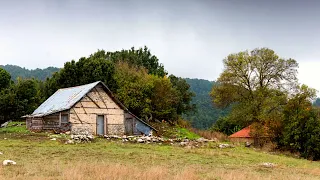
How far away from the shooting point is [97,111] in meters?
35.2

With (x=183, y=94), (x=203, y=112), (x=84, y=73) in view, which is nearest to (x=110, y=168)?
(x=84, y=73)

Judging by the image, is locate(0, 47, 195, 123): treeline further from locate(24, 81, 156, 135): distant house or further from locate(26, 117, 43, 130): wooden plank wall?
locate(26, 117, 43, 130): wooden plank wall

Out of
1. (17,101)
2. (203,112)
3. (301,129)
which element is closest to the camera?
(301,129)

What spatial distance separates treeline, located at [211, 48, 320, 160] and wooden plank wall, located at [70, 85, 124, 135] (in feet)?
46.1

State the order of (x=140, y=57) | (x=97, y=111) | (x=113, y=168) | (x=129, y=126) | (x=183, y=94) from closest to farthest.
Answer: (x=113, y=168) < (x=97, y=111) < (x=129, y=126) < (x=183, y=94) < (x=140, y=57)

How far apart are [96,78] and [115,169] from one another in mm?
35154

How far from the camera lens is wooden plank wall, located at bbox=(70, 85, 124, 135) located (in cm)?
3394

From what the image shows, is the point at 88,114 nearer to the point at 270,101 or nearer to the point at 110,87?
the point at 110,87

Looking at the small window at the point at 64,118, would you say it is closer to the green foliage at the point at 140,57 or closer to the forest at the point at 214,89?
the forest at the point at 214,89

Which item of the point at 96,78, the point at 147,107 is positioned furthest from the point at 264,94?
the point at 96,78

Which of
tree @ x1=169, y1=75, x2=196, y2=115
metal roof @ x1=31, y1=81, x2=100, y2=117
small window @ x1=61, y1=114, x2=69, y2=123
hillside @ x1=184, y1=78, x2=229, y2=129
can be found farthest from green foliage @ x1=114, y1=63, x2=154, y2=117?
hillside @ x1=184, y1=78, x2=229, y2=129

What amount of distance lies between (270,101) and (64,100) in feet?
70.0

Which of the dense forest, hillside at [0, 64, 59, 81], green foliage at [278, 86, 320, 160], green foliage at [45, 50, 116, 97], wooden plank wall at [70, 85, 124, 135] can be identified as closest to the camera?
green foliage at [278, 86, 320, 160]

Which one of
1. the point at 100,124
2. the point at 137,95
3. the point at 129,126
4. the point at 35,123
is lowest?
the point at 129,126
